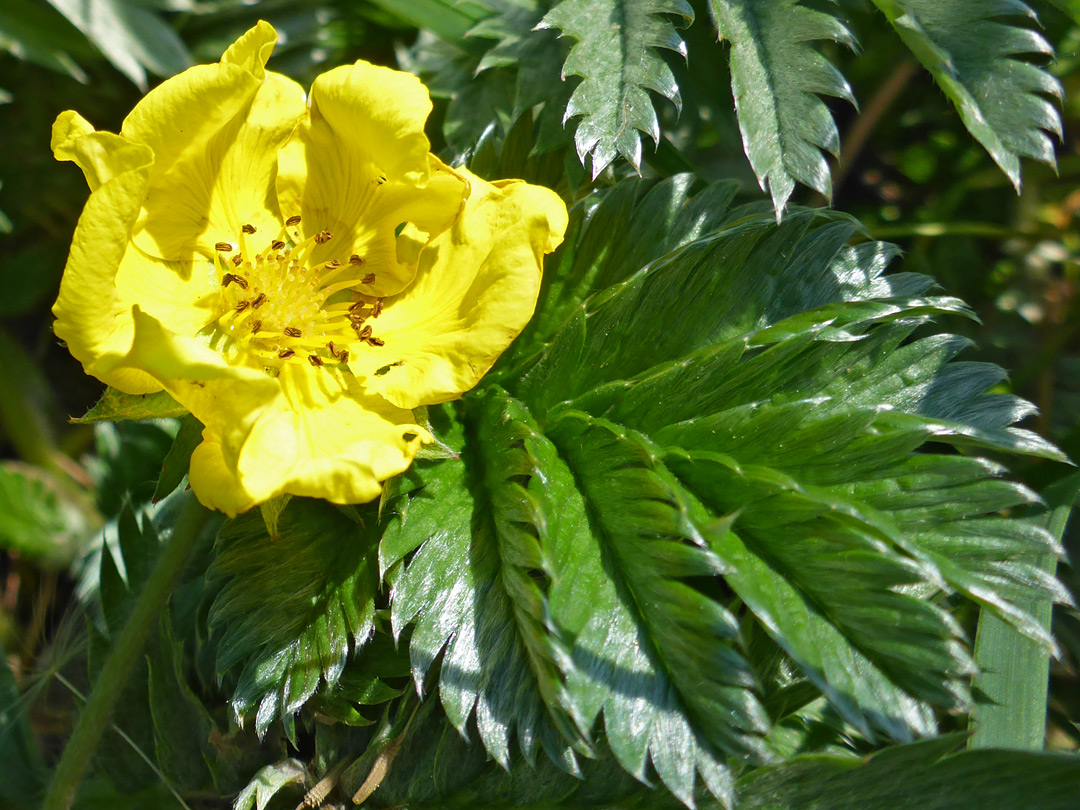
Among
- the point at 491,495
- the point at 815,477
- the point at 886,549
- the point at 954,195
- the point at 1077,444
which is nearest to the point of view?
the point at 886,549

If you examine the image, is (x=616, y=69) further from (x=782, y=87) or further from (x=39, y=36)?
(x=39, y=36)

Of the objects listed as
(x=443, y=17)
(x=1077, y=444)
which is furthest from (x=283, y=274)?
(x=1077, y=444)

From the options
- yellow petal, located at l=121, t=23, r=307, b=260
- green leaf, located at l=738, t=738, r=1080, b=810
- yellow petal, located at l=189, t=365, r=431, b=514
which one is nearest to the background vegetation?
green leaf, located at l=738, t=738, r=1080, b=810

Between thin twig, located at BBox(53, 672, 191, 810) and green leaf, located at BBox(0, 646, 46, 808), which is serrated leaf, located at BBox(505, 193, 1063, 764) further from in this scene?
green leaf, located at BBox(0, 646, 46, 808)

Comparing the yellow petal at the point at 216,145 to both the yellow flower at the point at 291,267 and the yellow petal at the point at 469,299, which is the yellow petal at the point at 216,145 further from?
the yellow petal at the point at 469,299

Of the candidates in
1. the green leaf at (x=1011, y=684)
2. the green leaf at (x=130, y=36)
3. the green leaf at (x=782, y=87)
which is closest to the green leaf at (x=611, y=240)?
the green leaf at (x=782, y=87)

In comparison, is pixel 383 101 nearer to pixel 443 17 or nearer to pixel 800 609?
pixel 443 17
